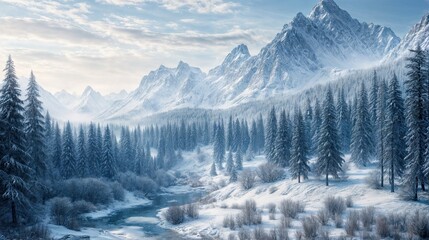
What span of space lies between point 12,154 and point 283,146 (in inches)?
2247

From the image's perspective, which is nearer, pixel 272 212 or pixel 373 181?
pixel 272 212

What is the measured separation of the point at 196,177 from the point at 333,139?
234 feet

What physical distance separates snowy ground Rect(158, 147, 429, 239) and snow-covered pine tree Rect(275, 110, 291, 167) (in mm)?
6984

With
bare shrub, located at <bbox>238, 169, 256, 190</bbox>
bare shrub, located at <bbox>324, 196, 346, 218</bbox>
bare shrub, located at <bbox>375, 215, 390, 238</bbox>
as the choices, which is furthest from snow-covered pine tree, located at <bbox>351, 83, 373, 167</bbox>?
bare shrub, located at <bbox>375, 215, 390, 238</bbox>

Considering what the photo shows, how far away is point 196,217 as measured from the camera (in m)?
57.8

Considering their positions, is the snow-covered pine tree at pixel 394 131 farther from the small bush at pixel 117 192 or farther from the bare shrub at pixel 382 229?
the small bush at pixel 117 192

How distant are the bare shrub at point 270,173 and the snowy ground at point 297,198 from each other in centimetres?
148

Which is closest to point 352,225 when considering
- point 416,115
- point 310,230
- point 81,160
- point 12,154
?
point 310,230

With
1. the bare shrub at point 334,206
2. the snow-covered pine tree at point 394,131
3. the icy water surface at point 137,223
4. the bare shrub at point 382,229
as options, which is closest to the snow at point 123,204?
the icy water surface at point 137,223

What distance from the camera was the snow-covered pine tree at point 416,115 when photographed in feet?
148

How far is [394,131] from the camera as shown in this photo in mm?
53688

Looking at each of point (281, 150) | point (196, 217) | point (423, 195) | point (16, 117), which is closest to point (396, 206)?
point (423, 195)

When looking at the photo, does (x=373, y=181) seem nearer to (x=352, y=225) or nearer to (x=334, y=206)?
(x=334, y=206)

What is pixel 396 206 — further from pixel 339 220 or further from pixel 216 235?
pixel 216 235
